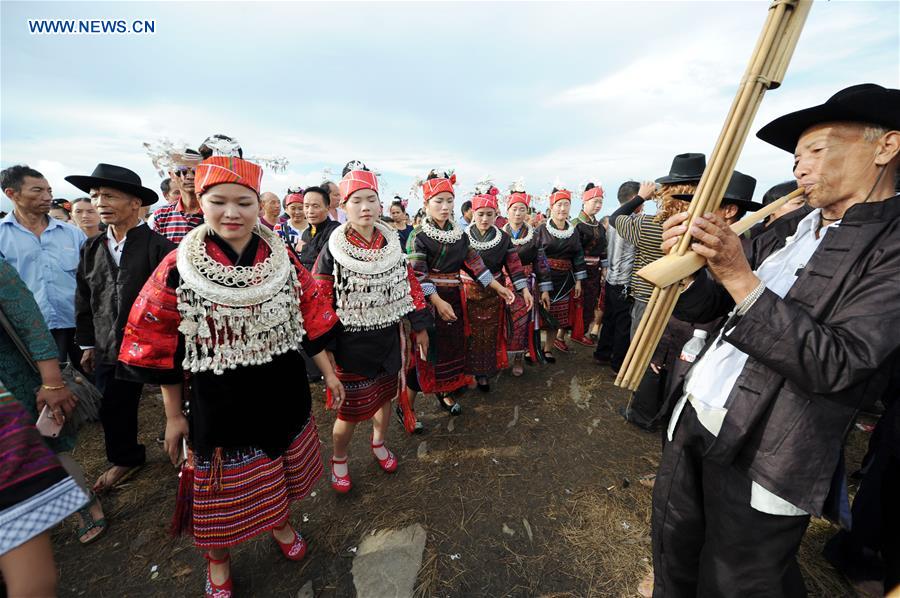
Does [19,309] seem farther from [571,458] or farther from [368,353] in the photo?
[571,458]

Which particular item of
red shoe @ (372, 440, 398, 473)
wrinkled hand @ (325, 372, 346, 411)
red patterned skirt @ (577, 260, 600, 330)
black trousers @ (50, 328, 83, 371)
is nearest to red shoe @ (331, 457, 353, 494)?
red shoe @ (372, 440, 398, 473)

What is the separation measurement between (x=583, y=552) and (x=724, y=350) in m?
2.03

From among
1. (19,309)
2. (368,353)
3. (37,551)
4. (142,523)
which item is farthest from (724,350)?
(142,523)

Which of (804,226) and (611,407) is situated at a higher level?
(804,226)

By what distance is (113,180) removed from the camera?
8.78 feet

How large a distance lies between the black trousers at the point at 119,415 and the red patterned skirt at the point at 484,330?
3564 mm

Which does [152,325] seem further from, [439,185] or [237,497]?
[439,185]

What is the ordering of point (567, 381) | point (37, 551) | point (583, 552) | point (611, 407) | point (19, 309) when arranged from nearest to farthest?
point (37, 551), point (19, 309), point (583, 552), point (611, 407), point (567, 381)

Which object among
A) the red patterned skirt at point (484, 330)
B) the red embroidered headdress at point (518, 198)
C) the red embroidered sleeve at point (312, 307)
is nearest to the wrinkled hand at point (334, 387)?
the red embroidered sleeve at point (312, 307)

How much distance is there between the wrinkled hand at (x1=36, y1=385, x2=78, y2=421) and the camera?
84.4 inches

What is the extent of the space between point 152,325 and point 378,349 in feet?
5.19

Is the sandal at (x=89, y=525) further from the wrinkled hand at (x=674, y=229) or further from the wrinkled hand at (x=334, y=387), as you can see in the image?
the wrinkled hand at (x=674, y=229)

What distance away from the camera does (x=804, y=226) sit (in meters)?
1.61

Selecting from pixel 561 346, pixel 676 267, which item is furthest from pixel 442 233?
pixel 561 346
